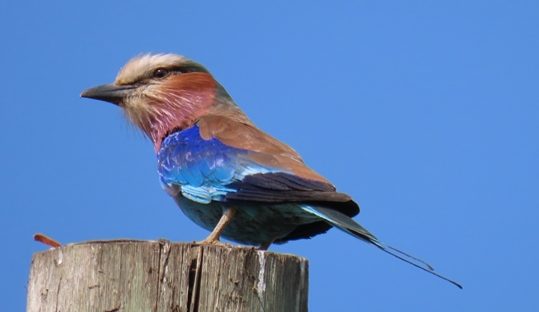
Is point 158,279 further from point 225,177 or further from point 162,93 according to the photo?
point 162,93

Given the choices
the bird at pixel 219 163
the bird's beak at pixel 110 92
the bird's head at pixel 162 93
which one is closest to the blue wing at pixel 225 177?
the bird at pixel 219 163

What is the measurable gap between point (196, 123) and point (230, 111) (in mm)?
380

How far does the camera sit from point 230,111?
7.03 m

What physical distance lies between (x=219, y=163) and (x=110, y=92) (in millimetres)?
1537

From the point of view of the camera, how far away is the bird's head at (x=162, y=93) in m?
7.02

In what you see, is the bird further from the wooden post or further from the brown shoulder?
the wooden post

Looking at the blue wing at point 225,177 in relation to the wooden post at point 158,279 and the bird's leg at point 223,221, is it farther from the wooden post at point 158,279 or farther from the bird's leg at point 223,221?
the wooden post at point 158,279

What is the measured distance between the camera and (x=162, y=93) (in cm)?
716

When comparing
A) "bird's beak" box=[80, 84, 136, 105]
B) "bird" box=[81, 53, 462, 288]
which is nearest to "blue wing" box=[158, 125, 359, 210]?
"bird" box=[81, 53, 462, 288]

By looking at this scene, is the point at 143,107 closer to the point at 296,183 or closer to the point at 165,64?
the point at 165,64

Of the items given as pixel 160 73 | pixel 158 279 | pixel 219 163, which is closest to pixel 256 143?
pixel 219 163

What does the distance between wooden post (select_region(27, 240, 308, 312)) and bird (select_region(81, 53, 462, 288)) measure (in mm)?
943

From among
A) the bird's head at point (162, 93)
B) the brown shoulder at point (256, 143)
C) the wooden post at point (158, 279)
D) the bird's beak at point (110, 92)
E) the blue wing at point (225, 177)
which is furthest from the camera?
the bird's beak at point (110, 92)

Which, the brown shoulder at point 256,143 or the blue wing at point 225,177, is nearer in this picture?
the blue wing at point 225,177
